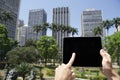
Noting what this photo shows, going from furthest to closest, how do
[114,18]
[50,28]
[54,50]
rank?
[50,28] → [114,18] → [54,50]

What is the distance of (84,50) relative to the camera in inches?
97.7

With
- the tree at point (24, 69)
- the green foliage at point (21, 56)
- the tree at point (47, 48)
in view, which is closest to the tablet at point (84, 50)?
the tree at point (24, 69)

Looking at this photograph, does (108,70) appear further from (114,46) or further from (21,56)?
(114,46)

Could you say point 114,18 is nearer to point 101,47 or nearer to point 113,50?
point 113,50

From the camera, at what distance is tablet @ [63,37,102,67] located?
96.7 inches

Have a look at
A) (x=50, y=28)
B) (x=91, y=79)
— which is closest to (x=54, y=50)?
(x=50, y=28)

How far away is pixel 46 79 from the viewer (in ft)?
113

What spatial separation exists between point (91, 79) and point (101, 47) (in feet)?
112

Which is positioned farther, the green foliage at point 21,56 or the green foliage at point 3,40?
the green foliage at point 3,40

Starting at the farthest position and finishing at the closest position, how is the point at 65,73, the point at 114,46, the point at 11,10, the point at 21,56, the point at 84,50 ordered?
the point at 11,10 → the point at 114,46 → the point at 21,56 → the point at 84,50 → the point at 65,73

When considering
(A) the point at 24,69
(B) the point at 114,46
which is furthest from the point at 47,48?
(A) the point at 24,69

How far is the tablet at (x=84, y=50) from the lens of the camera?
8.05 ft

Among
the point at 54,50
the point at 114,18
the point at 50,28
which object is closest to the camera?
the point at 54,50

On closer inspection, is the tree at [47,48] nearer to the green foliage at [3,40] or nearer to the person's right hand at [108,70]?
the green foliage at [3,40]
